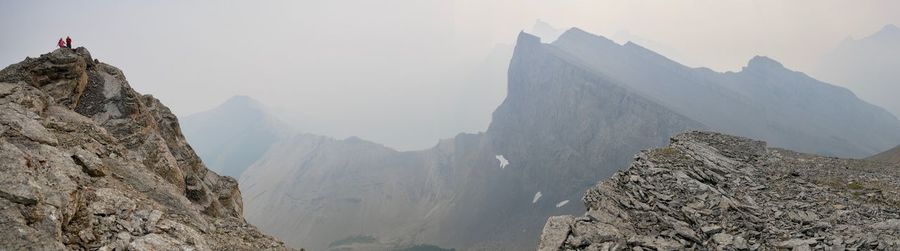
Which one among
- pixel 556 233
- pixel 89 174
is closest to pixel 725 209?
pixel 556 233

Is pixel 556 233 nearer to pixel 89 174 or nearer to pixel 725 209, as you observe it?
pixel 725 209

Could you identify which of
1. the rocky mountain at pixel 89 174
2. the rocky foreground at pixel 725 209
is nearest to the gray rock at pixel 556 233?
the rocky foreground at pixel 725 209

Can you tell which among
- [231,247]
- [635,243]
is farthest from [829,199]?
[231,247]

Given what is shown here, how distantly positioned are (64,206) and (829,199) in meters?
44.6

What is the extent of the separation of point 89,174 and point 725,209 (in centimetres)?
3605

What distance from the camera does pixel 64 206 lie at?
1702 cm

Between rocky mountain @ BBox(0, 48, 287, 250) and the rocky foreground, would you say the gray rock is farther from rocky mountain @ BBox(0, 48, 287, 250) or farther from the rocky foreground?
rocky mountain @ BBox(0, 48, 287, 250)

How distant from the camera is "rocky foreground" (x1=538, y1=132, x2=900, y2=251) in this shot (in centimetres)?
2286

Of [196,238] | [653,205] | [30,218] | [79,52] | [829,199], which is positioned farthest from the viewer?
[79,52]

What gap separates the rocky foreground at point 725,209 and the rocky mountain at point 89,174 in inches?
780

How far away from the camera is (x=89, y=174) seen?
21156 mm

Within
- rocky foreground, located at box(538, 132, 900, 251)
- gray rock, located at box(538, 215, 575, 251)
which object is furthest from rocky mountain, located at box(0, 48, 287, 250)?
rocky foreground, located at box(538, 132, 900, 251)

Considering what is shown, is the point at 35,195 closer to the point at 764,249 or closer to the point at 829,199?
the point at 764,249

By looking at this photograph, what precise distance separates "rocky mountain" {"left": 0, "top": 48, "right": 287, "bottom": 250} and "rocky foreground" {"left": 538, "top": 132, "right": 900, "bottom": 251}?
780 inches
